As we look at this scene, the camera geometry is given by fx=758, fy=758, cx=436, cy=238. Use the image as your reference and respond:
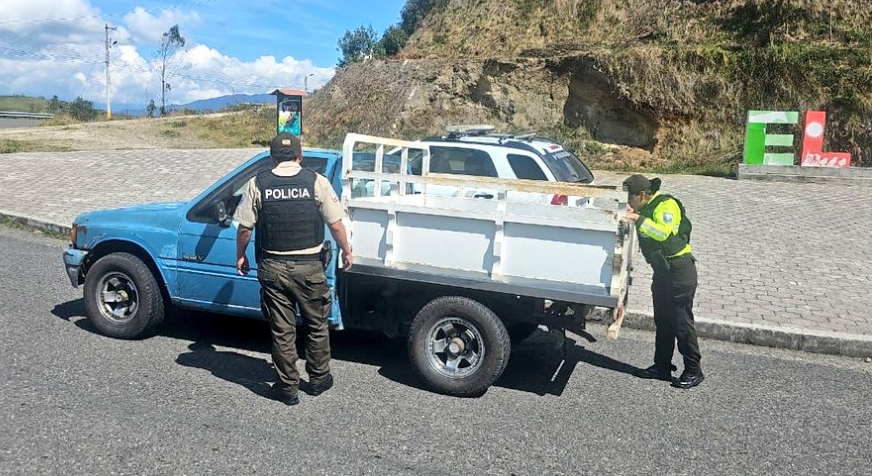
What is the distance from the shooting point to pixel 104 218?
6473 millimetres

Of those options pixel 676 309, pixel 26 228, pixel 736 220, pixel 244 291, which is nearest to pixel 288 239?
pixel 244 291

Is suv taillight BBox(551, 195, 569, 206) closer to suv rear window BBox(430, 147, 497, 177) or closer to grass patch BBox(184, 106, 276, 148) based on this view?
suv rear window BBox(430, 147, 497, 177)

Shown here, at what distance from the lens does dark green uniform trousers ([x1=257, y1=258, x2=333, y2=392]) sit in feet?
16.5

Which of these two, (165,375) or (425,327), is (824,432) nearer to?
(425,327)

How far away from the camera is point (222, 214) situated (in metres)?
5.75

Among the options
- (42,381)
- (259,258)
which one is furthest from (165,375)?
(259,258)

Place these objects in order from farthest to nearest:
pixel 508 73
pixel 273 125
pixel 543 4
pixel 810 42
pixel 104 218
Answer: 1. pixel 273 125
2. pixel 543 4
3. pixel 508 73
4. pixel 810 42
5. pixel 104 218

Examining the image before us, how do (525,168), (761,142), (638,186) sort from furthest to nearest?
(761,142) < (525,168) < (638,186)

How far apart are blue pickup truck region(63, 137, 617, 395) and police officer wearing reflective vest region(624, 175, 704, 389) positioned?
73cm

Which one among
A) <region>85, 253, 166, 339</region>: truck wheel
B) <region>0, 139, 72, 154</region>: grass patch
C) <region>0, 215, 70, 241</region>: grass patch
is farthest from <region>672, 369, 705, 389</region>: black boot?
<region>0, 139, 72, 154</region>: grass patch

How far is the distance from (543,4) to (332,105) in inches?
336

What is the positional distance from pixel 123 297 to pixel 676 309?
4.49 meters

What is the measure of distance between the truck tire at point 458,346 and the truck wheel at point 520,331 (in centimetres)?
60

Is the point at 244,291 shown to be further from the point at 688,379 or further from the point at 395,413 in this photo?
the point at 688,379
